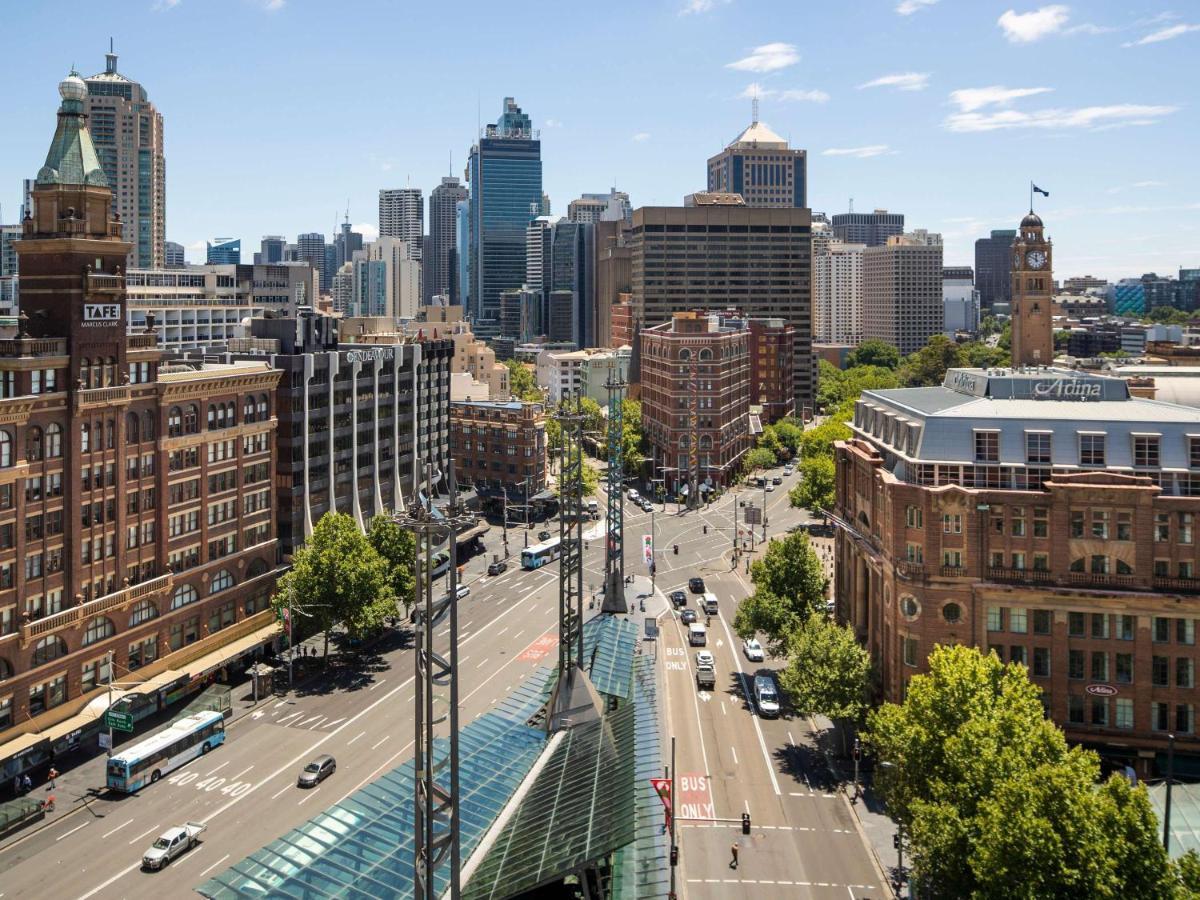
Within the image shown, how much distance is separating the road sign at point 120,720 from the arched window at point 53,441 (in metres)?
20.3

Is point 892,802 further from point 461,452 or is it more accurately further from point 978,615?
point 461,452

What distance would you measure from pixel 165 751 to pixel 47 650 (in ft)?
38.7

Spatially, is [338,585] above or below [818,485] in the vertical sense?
below

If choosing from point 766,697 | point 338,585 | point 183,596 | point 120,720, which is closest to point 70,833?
point 120,720

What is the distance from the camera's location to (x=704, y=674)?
326 feet

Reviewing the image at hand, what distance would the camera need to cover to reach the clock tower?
12688 cm

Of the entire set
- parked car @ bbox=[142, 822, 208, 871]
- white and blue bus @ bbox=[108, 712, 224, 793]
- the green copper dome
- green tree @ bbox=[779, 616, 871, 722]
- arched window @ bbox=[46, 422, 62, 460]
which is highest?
the green copper dome

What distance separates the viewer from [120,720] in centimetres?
7975

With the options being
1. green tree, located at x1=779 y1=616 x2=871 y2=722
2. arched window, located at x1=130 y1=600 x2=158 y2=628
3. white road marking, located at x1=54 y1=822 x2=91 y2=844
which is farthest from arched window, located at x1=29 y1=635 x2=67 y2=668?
green tree, located at x1=779 y1=616 x2=871 y2=722

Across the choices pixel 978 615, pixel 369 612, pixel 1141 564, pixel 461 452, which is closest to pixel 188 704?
pixel 369 612

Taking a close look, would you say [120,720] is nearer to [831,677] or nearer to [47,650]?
[47,650]

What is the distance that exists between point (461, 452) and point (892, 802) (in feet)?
429

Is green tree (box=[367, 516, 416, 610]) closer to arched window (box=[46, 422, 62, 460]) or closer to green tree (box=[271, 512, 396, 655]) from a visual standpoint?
green tree (box=[271, 512, 396, 655])

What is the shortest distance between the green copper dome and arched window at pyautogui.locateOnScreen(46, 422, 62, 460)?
2064 centimetres
